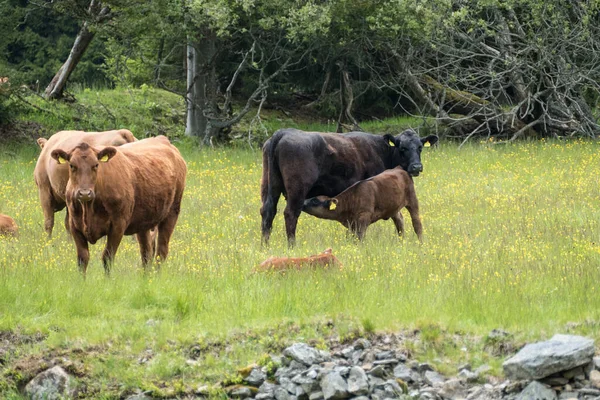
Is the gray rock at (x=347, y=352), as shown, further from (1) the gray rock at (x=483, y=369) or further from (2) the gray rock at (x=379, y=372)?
(1) the gray rock at (x=483, y=369)

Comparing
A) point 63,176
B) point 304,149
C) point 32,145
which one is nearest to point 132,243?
point 63,176

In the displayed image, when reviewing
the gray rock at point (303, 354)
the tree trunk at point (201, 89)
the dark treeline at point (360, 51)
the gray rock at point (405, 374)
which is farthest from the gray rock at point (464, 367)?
the tree trunk at point (201, 89)

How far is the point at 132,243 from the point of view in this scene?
1530 cm

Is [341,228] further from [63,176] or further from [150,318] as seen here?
[150,318]

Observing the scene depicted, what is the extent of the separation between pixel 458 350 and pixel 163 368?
2.76m

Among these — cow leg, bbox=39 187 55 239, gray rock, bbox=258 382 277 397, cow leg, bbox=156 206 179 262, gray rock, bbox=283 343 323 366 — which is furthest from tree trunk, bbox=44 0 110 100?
gray rock, bbox=258 382 277 397

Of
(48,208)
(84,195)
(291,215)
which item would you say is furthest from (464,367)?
(48,208)

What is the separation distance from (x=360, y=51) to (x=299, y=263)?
56.8ft

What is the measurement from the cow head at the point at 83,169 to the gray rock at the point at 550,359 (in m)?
5.05

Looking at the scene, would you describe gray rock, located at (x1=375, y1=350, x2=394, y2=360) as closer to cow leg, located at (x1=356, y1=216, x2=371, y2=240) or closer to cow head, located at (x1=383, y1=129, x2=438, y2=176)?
cow leg, located at (x1=356, y1=216, x2=371, y2=240)

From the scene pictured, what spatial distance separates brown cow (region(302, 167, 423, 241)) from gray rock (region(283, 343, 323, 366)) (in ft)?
17.6

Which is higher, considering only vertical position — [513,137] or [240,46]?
[240,46]

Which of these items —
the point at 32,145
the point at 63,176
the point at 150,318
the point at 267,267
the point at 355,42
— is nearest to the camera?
the point at 150,318

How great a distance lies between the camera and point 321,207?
14.8 metres
